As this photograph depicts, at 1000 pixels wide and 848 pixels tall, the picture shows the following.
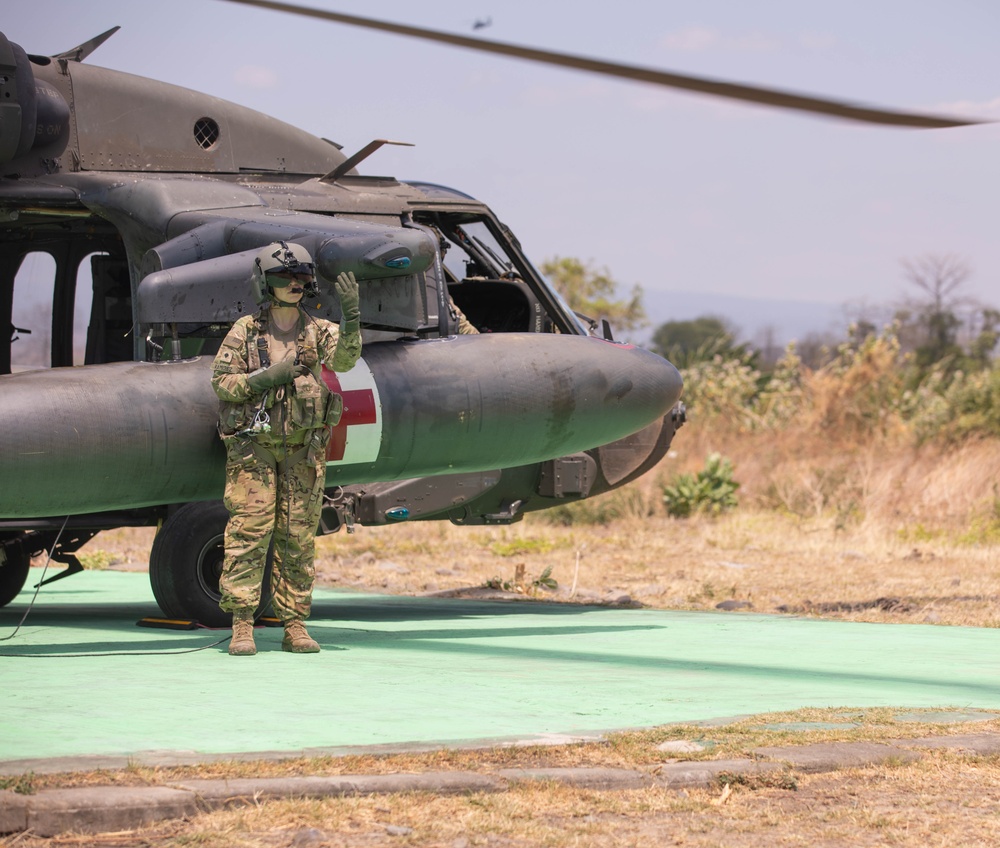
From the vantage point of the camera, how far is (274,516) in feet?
23.3

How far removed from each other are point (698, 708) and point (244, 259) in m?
3.59

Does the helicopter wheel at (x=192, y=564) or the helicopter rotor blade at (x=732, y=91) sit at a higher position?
the helicopter rotor blade at (x=732, y=91)

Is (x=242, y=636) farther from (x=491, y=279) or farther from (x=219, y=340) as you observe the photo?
(x=491, y=279)

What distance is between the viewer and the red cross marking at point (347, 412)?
7.57 meters

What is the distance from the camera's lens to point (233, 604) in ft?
22.9

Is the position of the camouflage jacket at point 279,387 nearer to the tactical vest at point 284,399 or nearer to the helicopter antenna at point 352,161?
the tactical vest at point 284,399

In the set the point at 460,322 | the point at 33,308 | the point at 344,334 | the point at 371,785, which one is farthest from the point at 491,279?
Result: the point at 371,785

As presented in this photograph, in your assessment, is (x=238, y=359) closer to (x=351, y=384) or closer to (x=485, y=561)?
(x=351, y=384)

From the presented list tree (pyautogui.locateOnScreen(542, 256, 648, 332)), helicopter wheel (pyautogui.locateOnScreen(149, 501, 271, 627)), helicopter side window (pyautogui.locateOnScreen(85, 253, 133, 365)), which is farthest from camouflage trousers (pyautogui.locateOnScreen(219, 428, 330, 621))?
tree (pyautogui.locateOnScreen(542, 256, 648, 332))

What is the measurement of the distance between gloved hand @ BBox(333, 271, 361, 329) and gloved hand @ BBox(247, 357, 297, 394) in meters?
0.37

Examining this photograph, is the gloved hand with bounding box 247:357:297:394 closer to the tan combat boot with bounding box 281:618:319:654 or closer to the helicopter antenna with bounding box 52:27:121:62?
the tan combat boot with bounding box 281:618:319:654

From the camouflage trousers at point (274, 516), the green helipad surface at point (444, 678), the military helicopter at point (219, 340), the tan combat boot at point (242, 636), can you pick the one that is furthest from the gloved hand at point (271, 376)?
the green helipad surface at point (444, 678)

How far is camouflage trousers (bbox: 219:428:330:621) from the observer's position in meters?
6.99

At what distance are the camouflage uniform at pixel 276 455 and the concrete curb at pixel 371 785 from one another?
2.95m
